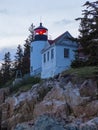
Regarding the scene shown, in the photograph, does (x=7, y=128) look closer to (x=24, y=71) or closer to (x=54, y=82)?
(x=54, y=82)

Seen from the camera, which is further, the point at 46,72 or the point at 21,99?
the point at 46,72

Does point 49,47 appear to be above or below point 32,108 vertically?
above

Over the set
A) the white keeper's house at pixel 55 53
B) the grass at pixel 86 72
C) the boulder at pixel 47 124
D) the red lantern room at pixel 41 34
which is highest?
the red lantern room at pixel 41 34

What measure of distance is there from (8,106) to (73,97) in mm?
10797

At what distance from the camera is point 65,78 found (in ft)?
105

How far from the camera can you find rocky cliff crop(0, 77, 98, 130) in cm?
2049

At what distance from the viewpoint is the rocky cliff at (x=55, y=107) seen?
67.2 ft

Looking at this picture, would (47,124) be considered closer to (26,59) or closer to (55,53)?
(55,53)

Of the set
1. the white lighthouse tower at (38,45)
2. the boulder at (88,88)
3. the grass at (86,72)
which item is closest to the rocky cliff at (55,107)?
the boulder at (88,88)

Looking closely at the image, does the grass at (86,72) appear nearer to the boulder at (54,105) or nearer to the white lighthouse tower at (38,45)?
the boulder at (54,105)

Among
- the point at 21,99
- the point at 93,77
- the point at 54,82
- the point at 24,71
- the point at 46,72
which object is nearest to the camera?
the point at 93,77

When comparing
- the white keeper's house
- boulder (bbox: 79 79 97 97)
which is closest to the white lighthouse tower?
the white keeper's house

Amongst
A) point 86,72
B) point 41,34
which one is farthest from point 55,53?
point 86,72

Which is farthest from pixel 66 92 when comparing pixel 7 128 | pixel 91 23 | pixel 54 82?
pixel 91 23
